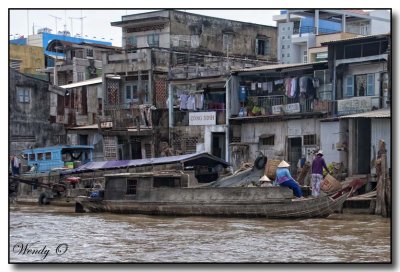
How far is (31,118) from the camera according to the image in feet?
92.3

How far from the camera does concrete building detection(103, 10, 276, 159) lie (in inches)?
1027

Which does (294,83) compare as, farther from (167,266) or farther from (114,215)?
(167,266)

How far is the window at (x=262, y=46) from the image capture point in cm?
3159

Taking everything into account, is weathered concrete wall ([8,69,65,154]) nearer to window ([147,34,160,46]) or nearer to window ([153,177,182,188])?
window ([147,34,160,46])

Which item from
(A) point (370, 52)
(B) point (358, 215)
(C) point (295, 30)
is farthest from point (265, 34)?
(B) point (358, 215)

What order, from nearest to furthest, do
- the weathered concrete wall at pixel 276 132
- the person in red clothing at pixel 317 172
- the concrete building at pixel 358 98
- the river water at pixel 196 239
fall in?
1. the river water at pixel 196 239
2. the person in red clothing at pixel 317 172
3. the concrete building at pixel 358 98
4. the weathered concrete wall at pixel 276 132

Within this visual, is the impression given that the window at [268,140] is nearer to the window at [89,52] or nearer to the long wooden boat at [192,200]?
the long wooden boat at [192,200]

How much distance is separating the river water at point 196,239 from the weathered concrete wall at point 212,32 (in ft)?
35.5

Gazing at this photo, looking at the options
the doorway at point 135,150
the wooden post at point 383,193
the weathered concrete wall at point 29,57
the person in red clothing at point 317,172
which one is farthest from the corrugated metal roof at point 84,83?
the wooden post at point 383,193

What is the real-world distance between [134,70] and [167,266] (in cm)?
1781

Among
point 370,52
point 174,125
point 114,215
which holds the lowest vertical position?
point 114,215

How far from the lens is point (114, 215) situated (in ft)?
62.8

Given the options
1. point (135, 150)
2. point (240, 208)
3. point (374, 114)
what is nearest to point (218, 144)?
point (135, 150)

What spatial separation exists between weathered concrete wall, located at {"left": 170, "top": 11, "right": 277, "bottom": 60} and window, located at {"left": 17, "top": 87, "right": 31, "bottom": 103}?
15.3ft
